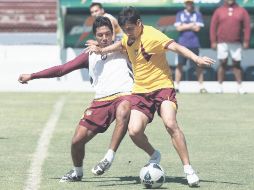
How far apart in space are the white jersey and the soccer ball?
3.36 feet

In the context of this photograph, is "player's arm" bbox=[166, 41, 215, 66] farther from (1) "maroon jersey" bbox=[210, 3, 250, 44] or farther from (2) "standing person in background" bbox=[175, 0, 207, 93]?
(1) "maroon jersey" bbox=[210, 3, 250, 44]

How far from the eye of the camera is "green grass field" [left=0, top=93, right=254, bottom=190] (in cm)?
970

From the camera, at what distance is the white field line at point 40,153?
9523 mm

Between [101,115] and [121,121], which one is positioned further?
[101,115]

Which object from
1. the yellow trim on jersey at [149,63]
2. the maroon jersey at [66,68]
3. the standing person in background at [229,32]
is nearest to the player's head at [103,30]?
the yellow trim on jersey at [149,63]

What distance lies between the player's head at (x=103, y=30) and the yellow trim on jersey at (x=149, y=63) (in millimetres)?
183

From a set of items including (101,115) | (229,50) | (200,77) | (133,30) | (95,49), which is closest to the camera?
(133,30)

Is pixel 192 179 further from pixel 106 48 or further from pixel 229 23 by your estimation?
pixel 229 23

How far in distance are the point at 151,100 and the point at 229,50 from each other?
12.9 meters

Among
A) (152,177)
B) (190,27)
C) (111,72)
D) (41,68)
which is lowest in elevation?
(41,68)

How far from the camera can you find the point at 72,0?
24438 mm

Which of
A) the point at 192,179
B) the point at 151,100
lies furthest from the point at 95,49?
the point at 192,179

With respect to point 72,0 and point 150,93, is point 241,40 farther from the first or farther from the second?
point 150,93

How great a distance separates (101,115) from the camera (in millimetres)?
9898
